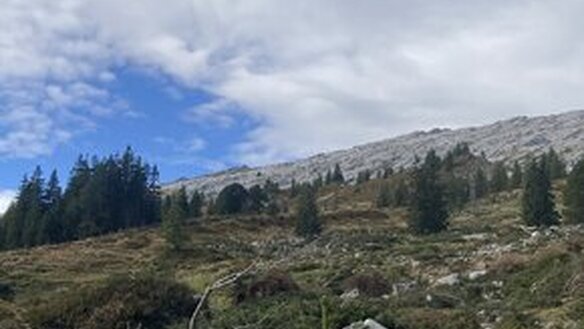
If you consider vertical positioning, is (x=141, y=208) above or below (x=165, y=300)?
above

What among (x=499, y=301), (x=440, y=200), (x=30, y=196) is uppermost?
(x=30, y=196)

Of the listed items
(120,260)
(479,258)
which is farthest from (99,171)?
(479,258)

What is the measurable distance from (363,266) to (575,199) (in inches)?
1008

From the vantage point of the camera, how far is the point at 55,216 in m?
87.2

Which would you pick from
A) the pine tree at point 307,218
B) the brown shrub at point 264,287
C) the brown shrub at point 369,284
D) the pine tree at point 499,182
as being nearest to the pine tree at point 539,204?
the pine tree at point 307,218

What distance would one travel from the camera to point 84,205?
301 ft

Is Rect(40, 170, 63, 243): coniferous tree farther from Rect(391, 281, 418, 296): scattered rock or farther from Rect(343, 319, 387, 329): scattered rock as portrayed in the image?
Rect(343, 319, 387, 329): scattered rock

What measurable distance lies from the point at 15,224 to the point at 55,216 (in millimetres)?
4641

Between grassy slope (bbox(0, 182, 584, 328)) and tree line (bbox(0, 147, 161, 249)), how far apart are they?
15724 millimetres

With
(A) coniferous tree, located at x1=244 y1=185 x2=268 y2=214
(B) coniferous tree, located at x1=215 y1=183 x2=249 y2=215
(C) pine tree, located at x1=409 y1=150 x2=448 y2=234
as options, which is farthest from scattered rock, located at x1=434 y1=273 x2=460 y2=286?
(A) coniferous tree, located at x1=244 y1=185 x2=268 y2=214

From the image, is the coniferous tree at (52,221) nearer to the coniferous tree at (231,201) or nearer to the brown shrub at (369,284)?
the coniferous tree at (231,201)

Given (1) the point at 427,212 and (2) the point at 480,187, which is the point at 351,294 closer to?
(1) the point at 427,212

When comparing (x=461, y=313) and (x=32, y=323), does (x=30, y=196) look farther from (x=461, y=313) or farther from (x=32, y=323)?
(x=461, y=313)

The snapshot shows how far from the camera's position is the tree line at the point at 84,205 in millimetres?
86625
